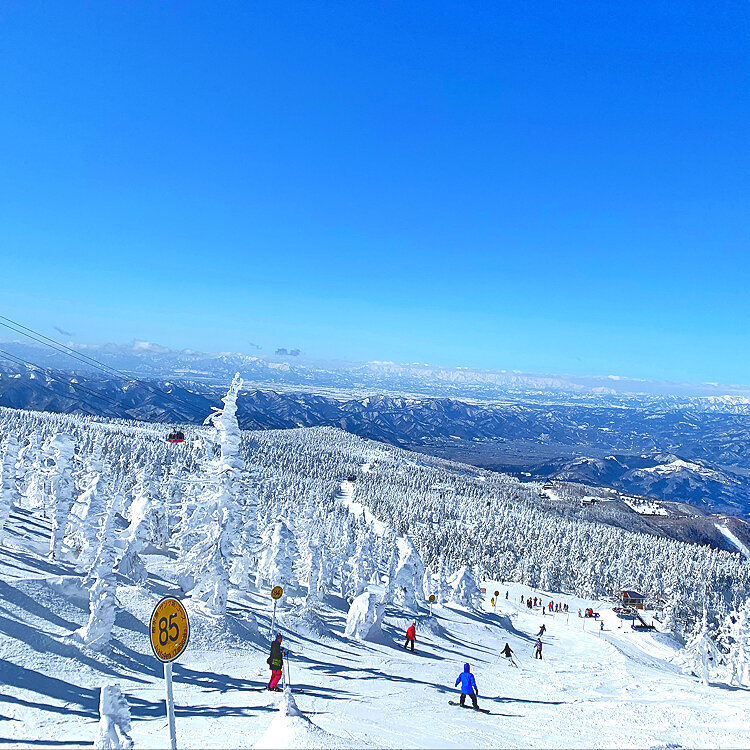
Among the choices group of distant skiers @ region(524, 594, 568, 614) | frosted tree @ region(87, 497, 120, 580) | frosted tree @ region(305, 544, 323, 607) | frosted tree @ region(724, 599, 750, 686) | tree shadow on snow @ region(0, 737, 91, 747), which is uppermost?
frosted tree @ region(87, 497, 120, 580)

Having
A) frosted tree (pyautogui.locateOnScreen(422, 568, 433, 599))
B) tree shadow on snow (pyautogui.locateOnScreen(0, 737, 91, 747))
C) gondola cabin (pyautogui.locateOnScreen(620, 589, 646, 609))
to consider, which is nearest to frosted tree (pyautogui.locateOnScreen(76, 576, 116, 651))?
tree shadow on snow (pyautogui.locateOnScreen(0, 737, 91, 747))

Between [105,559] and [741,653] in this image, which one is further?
[741,653]

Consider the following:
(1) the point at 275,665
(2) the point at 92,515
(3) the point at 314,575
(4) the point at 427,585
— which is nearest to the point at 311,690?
(1) the point at 275,665

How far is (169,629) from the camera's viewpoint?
796 centimetres

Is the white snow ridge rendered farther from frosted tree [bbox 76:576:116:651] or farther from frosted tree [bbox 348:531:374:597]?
frosted tree [bbox 348:531:374:597]

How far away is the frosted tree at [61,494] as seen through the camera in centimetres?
3731

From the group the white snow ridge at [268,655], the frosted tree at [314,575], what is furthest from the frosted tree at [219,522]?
the frosted tree at [314,575]

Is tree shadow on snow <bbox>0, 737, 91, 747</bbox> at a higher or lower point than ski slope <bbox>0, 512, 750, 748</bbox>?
higher

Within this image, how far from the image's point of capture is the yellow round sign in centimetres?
761

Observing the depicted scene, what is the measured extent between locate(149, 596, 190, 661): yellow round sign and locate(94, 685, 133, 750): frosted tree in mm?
2076

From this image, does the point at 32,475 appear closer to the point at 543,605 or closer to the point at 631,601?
the point at 543,605

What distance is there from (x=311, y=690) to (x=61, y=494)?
109 feet

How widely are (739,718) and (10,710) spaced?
22.4 metres

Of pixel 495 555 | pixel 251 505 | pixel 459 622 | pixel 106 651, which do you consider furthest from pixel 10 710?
pixel 495 555
